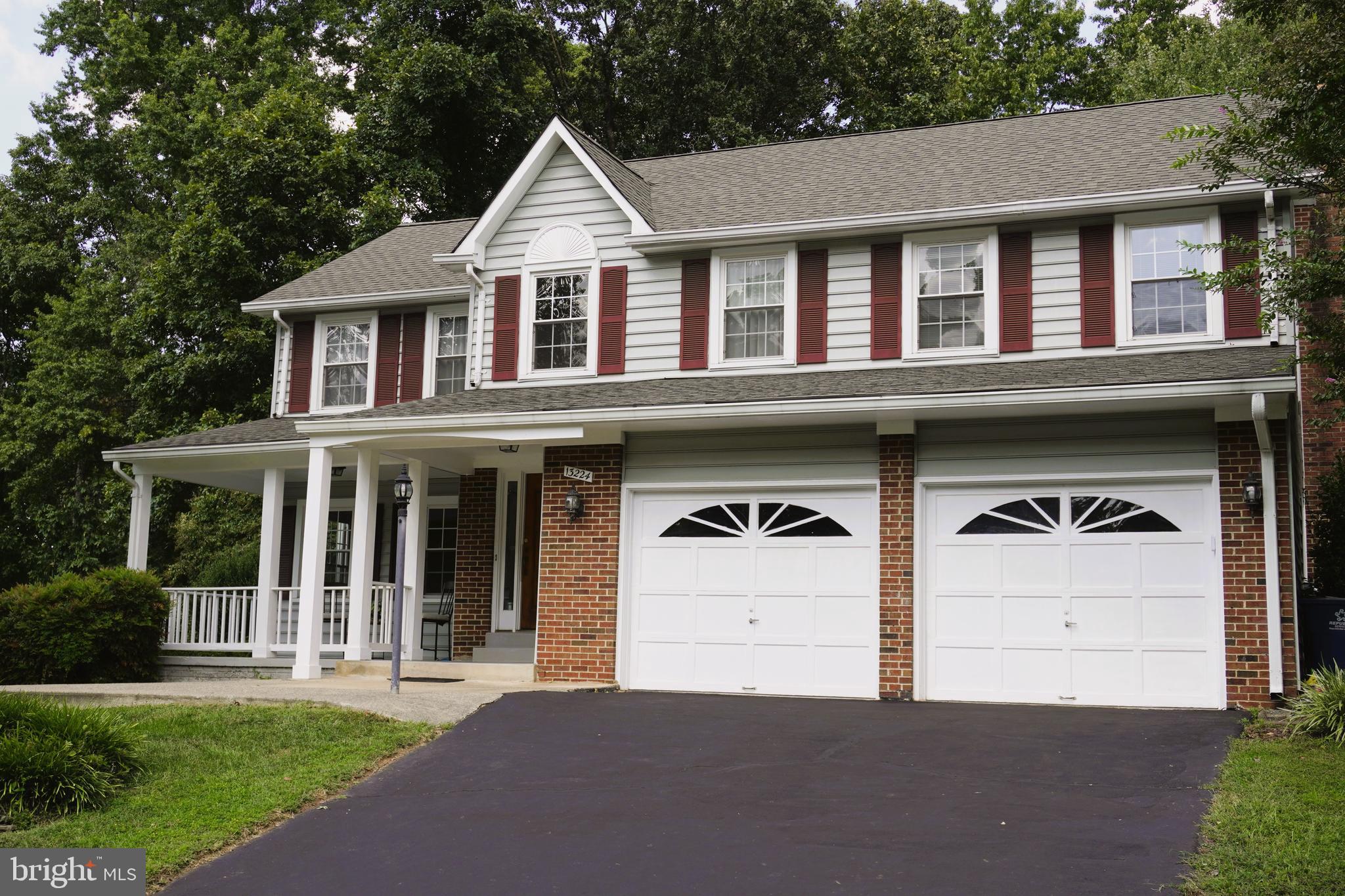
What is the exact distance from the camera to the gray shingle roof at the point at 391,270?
18.5m

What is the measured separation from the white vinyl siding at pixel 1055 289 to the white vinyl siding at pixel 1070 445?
1400 millimetres

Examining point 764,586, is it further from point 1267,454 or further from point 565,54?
point 565,54

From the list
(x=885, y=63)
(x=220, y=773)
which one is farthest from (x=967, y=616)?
(x=885, y=63)

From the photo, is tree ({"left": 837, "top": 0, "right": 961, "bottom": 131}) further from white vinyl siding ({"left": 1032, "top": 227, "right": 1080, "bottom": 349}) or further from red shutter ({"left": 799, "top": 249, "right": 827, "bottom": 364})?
white vinyl siding ({"left": 1032, "top": 227, "right": 1080, "bottom": 349})

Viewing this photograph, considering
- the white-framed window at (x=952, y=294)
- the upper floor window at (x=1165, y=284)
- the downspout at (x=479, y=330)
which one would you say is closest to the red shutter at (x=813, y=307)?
the white-framed window at (x=952, y=294)

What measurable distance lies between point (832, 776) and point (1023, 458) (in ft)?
17.3

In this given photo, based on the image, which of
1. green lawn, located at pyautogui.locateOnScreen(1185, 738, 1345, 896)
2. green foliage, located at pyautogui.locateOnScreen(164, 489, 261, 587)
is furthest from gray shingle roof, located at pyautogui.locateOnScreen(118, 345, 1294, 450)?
green foliage, located at pyautogui.locateOnScreen(164, 489, 261, 587)

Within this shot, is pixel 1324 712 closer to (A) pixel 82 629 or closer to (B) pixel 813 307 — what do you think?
(B) pixel 813 307

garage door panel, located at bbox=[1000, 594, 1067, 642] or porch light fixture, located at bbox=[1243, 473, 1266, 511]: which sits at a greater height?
porch light fixture, located at bbox=[1243, 473, 1266, 511]

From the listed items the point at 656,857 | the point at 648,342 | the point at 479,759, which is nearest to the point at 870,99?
the point at 648,342

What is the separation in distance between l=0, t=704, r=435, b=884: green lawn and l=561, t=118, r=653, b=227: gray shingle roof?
7.53 meters

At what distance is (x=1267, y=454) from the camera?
1178 centimetres

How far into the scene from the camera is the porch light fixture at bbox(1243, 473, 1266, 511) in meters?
11.8

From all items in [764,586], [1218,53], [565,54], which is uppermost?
[565,54]
